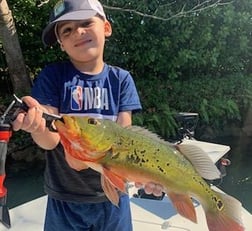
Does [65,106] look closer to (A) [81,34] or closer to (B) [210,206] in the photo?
(A) [81,34]


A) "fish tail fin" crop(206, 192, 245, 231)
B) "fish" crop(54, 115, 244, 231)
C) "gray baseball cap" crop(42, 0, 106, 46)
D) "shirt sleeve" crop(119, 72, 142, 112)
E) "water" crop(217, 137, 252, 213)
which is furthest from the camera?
"water" crop(217, 137, 252, 213)

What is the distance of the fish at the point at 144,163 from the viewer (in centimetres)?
145

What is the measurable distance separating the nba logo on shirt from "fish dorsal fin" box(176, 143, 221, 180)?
470mm

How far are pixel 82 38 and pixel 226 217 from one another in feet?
2.84

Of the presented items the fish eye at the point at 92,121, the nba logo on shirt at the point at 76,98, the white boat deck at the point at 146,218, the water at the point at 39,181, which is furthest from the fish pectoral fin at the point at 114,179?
the water at the point at 39,181

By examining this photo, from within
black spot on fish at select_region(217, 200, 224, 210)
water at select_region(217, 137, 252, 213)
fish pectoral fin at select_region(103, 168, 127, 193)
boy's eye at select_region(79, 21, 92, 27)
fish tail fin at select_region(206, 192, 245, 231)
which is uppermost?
boy's eye at select_region(79, 21, 92, 27)

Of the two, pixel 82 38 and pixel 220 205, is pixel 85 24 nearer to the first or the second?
pixel 82 38

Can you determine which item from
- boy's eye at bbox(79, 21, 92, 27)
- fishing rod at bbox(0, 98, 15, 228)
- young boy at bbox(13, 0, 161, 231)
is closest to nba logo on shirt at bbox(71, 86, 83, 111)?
young boy at bbox(13, 0, 161, 231)

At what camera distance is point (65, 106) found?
6.34 feet

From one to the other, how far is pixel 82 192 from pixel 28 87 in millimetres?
4481

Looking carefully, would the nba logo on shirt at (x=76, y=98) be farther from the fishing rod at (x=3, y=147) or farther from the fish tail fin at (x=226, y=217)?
the fish tail fin at (x=226, y=217)

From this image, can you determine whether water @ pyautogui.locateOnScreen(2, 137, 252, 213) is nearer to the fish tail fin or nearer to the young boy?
the young boy

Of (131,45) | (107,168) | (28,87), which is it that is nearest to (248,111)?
(131,45)

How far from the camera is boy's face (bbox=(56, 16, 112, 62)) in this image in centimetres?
191
